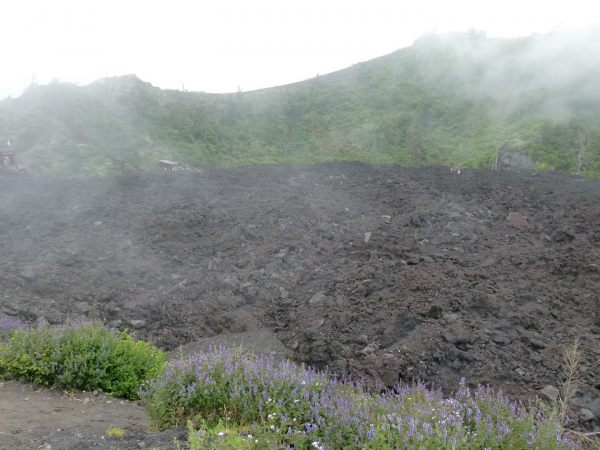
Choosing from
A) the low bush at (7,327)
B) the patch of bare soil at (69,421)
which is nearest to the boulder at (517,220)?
the patch of bare soil at (69,421)

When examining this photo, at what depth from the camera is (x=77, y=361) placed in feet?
15.5

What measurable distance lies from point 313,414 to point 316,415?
7cm

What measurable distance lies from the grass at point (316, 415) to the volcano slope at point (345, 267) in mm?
Answer: 1494

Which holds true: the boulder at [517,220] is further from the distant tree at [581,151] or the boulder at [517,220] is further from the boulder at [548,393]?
the distant tree at [581,151]

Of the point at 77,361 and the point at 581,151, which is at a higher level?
the point at 581,151

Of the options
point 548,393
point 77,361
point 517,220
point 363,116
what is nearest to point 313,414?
point 548,393

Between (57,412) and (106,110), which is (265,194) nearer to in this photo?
(57,412)

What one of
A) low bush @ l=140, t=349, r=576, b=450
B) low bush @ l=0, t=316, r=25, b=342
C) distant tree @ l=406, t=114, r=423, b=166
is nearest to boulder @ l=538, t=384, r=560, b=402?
low bush @ l=140, t=349, r=576, b=450

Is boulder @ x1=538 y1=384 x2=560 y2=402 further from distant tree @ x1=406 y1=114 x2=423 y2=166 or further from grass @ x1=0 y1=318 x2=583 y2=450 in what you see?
distant tree @ x1=406 y1=114 x2=423 y2=166

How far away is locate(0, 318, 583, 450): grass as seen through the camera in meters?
2.78

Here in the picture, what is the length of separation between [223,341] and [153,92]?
92.9 ft

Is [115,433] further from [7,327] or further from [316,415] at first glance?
[7,327]

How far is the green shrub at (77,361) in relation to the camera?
15.5 ft

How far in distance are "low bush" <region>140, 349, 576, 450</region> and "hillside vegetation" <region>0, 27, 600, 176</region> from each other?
1698cm
